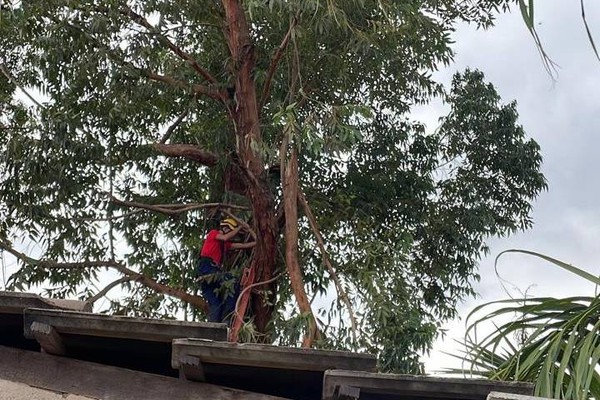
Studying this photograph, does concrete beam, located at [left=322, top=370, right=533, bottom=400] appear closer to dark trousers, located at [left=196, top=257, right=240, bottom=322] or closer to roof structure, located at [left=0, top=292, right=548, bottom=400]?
roof structure, located at [left=0, top=292, right=548, bottom=400]

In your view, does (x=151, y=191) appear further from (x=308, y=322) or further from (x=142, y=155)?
(x=308, y=322)

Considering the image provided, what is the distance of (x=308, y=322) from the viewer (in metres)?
10.1

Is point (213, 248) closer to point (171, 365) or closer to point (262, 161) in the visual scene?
point (262, 161)

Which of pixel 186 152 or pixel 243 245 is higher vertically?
pixel 186 152

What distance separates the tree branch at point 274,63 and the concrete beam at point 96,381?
5991 mm

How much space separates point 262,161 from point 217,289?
178 centimetres

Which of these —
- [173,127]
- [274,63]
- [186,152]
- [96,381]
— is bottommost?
[96,381]

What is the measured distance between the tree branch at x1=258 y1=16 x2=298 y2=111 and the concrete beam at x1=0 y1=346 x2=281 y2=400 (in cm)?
599

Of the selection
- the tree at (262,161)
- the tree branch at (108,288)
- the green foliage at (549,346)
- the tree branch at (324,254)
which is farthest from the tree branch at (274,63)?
the green foliage at (549,346)

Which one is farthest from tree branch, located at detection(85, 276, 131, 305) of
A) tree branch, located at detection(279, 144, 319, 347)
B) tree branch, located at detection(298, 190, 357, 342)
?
tree branch, located at detection(298, 190, 357, 342)

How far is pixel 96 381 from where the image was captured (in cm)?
364

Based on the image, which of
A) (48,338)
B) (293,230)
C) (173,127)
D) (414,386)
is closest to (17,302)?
(48,338)

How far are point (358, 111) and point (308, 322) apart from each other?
8.19ft

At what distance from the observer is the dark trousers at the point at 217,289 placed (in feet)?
36.4
